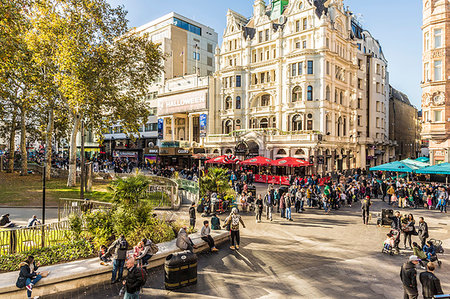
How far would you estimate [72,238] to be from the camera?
1103 cm

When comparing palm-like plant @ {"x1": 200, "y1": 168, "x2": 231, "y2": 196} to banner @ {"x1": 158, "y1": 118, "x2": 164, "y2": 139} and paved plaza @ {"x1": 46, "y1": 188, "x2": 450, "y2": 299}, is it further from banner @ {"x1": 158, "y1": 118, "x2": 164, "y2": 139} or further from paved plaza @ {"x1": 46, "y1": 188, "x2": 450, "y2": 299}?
banner @ {"x1": 158, "y1": 118, "x2": 164, "y2": 139}

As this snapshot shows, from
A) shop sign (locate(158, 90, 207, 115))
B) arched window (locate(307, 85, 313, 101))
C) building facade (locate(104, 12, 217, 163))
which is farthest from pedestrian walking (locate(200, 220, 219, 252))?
building facade (locate(104, 12, 217, 163))

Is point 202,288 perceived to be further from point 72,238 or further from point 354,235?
point 354,235

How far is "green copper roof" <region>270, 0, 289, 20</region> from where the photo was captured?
1837 inches

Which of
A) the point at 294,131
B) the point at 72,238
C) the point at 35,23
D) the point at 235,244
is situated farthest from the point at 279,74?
the point at 72,238

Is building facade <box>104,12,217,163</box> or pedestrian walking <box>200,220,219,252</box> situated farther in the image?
building facade <box>104,12,217,163</box>

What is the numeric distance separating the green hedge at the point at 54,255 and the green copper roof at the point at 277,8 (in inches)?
1822

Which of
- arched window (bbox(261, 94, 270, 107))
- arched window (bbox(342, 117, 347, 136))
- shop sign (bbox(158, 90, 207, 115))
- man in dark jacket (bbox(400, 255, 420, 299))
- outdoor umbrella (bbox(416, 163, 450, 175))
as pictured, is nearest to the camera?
man in dark jacket (bbox(400, 255, 420, 299))

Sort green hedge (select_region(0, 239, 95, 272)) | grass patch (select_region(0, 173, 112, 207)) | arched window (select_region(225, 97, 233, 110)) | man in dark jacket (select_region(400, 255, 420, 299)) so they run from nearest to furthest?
man in dark jacket (select_region(400, 255, 420, 299))
green hedge (select_region(0, 239, 95, 272))
grass patch (select_region(0, 173, 112, 207))
arched window (select_region(225, 97, 233, 110))

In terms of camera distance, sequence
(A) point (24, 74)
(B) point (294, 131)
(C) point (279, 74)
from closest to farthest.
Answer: (A) point (24, 74) → (B) point (294, 131) → (C) point (279, 74)

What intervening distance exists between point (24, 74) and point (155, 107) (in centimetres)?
3708

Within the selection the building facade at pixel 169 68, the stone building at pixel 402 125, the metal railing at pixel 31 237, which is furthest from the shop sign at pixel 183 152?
the stone building at pixel 402 125

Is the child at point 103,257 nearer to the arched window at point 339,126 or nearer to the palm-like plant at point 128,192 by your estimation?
the palm-like plant at point 128,192

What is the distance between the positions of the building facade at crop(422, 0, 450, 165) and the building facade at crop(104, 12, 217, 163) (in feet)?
118
